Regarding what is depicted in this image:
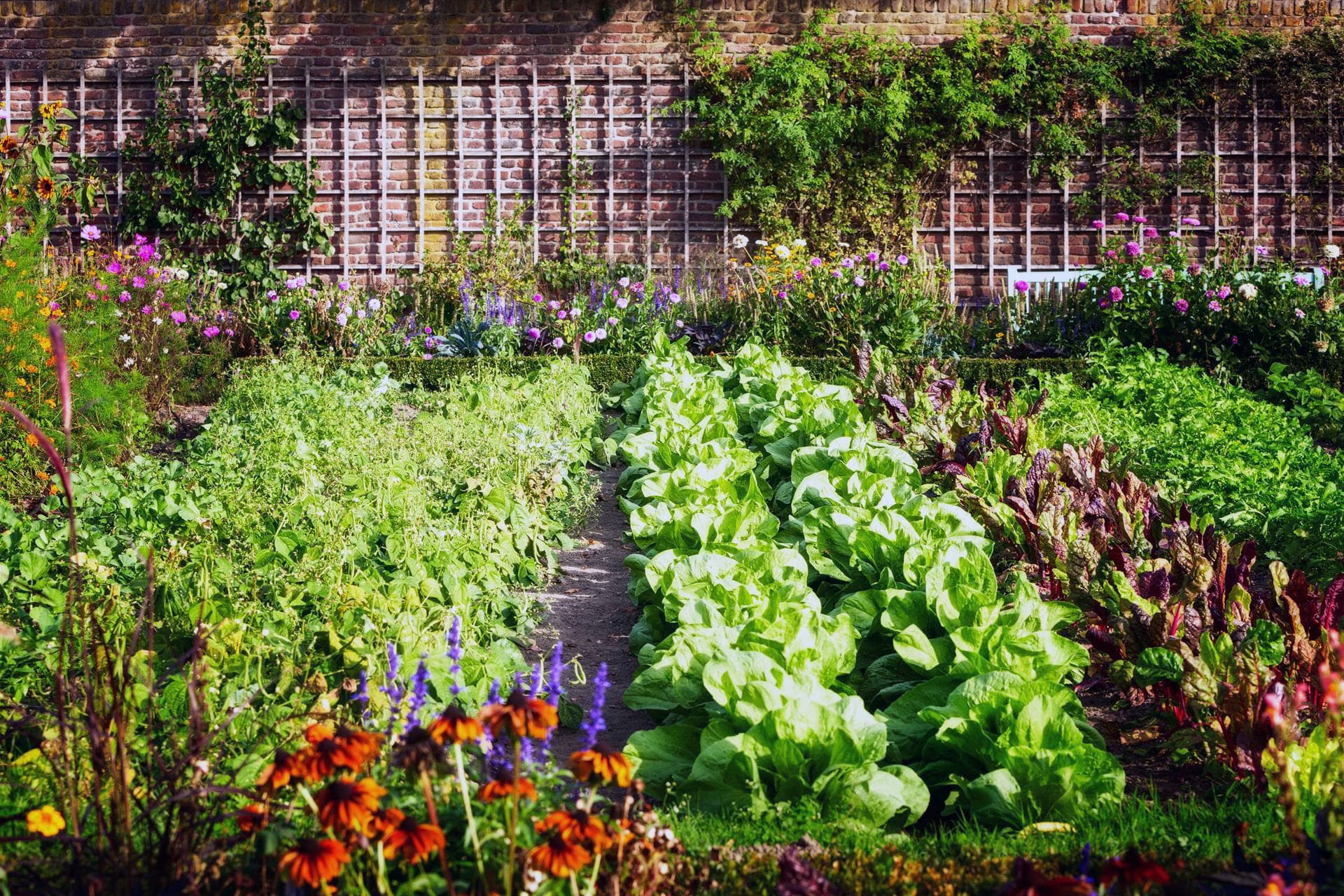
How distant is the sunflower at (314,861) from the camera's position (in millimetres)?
1345

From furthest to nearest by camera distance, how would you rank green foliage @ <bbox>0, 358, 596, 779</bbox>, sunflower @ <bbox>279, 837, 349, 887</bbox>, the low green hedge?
the low green hedge < green foliage @ <bbox>0, 358, 596, 779</bbox> < sunflower @ <bbox>279, 837, 349, 887</bbox>

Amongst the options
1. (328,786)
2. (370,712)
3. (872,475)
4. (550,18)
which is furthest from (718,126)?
(328,786)

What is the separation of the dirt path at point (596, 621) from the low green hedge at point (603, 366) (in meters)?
3.56

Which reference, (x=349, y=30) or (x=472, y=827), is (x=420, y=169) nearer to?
(x=349, y=30)

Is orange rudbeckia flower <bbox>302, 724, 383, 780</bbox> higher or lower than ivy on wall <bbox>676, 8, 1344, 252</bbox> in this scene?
lower

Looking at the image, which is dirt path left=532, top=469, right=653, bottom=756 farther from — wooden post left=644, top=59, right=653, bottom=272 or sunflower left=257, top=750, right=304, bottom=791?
wooden post left=644, top=59, right=653, bottom=272

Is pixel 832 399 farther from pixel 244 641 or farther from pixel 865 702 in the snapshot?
pixel 244 641

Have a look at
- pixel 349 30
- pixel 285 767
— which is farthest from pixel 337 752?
pixel 349 30

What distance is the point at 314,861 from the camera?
1.36 meters

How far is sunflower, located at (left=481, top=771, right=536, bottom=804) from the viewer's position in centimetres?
142

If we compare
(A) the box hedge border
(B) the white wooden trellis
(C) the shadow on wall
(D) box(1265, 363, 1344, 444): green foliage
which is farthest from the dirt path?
(C) the shadow on wall

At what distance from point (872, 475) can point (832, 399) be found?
70.9 inches

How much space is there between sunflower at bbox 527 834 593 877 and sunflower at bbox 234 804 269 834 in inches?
13.8

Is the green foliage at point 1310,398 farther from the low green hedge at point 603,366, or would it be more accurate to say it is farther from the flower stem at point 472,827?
the flower stem at point 472,827
